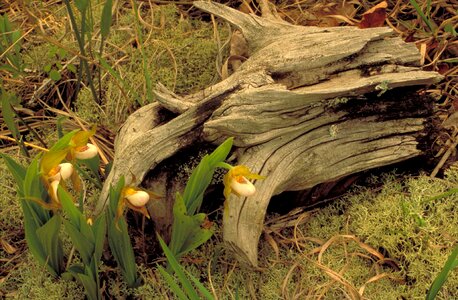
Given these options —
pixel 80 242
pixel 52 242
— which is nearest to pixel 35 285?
pixel 52 242

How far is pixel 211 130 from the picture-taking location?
6.01 feet

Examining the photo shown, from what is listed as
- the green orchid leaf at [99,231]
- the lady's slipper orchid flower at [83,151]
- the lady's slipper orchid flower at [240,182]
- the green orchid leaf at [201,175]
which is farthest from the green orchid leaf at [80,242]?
the lady's slipper orchid flower at [240,182]

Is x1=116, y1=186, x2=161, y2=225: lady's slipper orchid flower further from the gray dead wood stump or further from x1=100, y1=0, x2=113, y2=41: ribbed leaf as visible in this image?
x1=100, y1=0, x2=113, y2=41: ribbed leaf

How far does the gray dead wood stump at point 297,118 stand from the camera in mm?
1814

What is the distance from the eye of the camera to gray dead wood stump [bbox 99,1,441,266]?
1.81 m

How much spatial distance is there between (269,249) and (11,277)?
801 mm

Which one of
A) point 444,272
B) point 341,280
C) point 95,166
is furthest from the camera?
point 95,166

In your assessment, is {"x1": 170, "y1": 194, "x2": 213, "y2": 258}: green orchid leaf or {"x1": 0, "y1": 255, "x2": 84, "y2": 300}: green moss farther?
{"x1": 0, "y1": 255, "x2": 84, "y2": 300}: green moss

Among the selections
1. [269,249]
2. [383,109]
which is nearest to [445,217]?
[383,109]

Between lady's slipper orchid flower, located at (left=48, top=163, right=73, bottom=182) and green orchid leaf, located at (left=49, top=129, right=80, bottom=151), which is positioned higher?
green orchid leaf, located at (left=49, top=129, right=80, bottom=151)

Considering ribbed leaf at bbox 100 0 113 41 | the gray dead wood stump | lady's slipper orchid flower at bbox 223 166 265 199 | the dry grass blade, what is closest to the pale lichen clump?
the dry grass blade

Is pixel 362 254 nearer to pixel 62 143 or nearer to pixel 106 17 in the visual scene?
pixel 62 143

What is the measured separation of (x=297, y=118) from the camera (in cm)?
187

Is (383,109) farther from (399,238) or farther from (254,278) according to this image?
(254,278)
